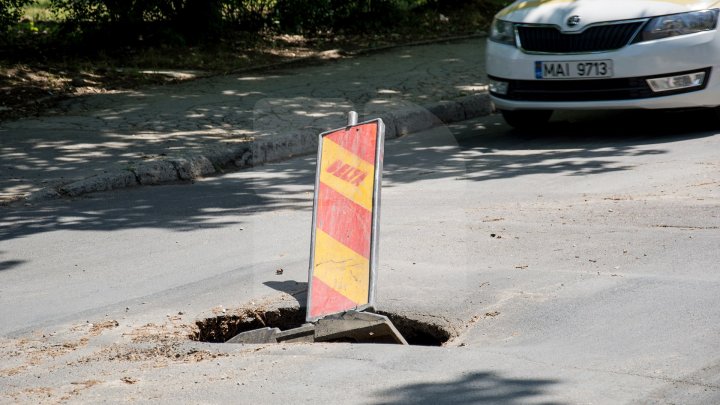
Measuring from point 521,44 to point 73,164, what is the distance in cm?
393

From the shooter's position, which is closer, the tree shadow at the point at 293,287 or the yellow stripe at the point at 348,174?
the yellow stripe at the point at 348,174

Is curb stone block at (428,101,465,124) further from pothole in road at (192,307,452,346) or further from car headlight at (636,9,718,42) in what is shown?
pothole in road at (192,307,452,346)

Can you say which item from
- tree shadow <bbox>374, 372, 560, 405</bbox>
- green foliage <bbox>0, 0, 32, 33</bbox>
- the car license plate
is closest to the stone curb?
the car license plate

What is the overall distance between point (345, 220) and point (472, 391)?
1.41m

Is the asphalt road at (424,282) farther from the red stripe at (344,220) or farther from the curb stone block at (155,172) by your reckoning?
the red stripe at (344,220)

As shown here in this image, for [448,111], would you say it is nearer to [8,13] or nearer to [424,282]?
[424,282]

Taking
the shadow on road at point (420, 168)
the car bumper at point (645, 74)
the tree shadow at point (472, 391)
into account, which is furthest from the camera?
the car bumper at point (645, 74)

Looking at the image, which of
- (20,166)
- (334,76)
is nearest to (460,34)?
(334,76)

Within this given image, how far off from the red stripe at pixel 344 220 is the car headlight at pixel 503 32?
4.72 metres

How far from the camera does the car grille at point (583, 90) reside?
856 cm

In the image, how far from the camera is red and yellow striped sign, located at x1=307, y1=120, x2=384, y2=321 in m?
4.76

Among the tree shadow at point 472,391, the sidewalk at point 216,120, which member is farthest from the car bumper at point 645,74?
the tree shadow at point 472,391

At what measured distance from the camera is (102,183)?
7.84 m

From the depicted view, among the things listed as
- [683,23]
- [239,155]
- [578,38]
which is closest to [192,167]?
[239,155]
